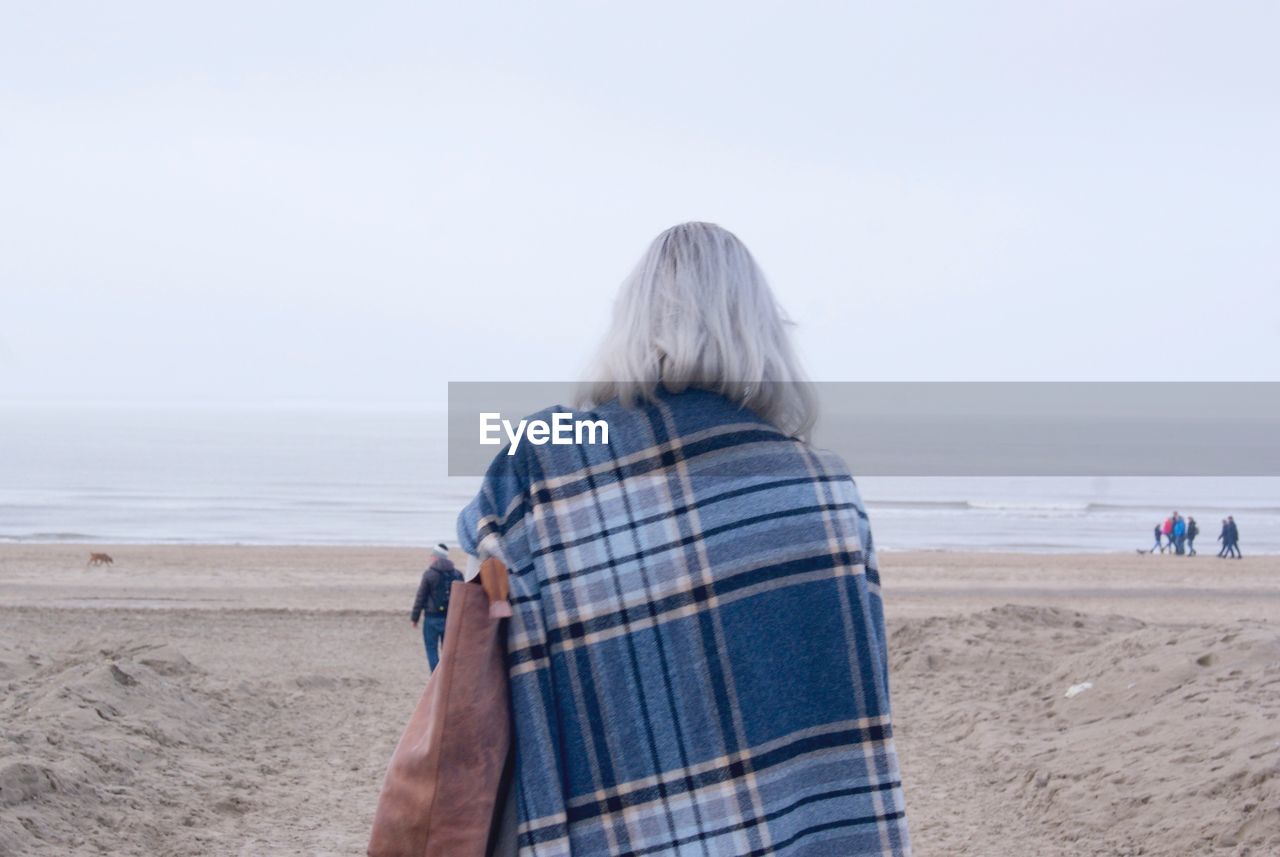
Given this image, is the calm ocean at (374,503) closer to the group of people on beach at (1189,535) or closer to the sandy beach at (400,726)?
the group of people on beach at (1189,535)

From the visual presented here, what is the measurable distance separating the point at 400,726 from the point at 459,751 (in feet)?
24.6

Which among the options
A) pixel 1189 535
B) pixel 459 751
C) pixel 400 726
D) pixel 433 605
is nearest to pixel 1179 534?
pixel 1189 535

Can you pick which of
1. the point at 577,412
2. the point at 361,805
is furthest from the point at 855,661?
the point at 361,805

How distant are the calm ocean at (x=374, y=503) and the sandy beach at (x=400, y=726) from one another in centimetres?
2183

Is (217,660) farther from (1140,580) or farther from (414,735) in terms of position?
(1140,580)

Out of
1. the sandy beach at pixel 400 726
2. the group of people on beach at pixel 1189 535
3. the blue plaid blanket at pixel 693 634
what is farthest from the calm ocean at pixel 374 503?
the blue plaid blanket at pixel 693 634

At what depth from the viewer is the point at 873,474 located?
6844 cm

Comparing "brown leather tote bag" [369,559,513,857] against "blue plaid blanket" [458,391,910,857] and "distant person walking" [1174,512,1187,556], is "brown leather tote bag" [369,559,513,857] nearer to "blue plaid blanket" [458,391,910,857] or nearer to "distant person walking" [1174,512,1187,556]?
"blue plaid blanket" [458,391,910,857]

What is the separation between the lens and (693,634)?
6.56 feet

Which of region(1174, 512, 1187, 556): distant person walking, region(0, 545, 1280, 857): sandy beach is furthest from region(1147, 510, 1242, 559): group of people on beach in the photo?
region(0, 545, 1280, 857): sandy beach

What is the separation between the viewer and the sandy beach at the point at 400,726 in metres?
5.80

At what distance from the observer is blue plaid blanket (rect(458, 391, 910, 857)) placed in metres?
1.97

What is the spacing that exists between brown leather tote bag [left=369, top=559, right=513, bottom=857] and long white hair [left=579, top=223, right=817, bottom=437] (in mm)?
407

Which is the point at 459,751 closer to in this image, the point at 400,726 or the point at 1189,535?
the point at 400,726
